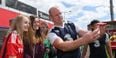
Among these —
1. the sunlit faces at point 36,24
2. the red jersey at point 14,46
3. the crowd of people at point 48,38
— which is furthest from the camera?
the sunlit faces at point 36,24

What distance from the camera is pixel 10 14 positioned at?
1363cm

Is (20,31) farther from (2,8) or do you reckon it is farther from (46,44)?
(2,8)

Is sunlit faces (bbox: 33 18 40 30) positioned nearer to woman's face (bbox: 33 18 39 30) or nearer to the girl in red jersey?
woman's face (bbox: 33 18 39 30)

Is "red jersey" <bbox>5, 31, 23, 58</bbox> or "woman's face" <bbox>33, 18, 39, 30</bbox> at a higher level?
"woman's face" <bbox>33, 18, 39, 30</bbox>

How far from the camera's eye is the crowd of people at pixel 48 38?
488 centimetres

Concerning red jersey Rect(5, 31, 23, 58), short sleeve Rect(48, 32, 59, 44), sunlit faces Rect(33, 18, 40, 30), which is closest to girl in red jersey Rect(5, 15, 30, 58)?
red jersey Rect(5, 31, 23, 58)

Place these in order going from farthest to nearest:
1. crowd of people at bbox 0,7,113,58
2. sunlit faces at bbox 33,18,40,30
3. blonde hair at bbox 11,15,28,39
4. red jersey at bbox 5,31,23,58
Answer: sunlit faces at bbox 33,18,40,30 → blonde hair at bbox 11,15,28,39 → red jersey at bbox 5,31,23,58 → crowd of people at bbox 0,7,113,58

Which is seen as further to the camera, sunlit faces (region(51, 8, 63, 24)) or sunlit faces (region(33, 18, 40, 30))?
sunlit faces (region(33, 18, 40, 30))

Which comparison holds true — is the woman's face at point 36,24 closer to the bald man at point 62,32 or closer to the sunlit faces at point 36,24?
the sunlit faces at point 36,24

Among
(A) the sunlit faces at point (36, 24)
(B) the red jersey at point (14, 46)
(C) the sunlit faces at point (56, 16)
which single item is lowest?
(B) the red jersey at point (14, 46)

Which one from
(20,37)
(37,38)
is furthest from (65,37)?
(37,38)

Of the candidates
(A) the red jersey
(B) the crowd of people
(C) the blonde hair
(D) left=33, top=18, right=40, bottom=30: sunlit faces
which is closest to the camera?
(B) the crowd of people

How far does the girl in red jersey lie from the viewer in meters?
5.30

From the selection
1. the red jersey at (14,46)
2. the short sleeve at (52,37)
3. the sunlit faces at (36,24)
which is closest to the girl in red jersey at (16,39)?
the red jersey at (14,46)
